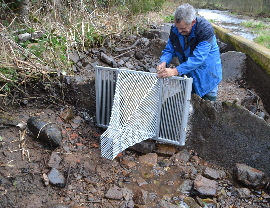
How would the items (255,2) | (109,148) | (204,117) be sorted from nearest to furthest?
(109,148)
(204,117)
(255,2)

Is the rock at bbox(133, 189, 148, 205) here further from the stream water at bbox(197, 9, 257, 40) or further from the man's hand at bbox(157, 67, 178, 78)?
the stream water at bbox(197, 9, 257, 40)

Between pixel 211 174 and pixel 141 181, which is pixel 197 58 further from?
pixel 141 181

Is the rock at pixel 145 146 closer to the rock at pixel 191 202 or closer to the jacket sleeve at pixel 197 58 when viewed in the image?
the rock at pixel 191 202

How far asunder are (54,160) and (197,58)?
200 centimetres

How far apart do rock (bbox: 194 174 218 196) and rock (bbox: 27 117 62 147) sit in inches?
64.9

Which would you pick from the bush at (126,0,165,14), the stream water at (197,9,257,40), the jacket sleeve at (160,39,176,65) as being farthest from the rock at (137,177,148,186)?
the bush at (126,0,165,14)

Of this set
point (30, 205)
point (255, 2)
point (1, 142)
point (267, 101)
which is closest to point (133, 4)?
point (267, 101)

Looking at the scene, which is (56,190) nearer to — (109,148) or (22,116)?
(109,148)

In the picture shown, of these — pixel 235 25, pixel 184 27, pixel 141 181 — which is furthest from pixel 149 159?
pixel 235 25

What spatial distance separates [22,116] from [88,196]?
150 cm

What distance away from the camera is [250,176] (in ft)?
10.8

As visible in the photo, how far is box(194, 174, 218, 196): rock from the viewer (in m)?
3.11

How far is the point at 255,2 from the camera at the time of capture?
63.8ft

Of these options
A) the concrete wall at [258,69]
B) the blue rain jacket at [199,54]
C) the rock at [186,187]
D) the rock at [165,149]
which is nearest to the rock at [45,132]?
the rock at [165,149]
